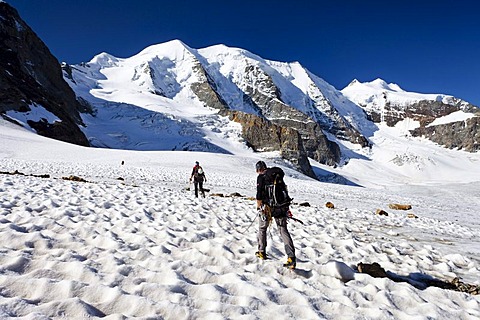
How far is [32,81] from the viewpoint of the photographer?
77.5 metres

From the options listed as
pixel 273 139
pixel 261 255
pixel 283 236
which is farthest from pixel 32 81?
pixel 283 236

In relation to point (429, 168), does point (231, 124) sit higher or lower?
higher

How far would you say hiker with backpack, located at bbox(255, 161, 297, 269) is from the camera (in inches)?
245

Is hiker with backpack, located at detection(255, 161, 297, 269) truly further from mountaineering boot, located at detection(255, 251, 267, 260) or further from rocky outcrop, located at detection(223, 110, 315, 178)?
rocky outcrop, located at detection(223, 110, 315, 178)

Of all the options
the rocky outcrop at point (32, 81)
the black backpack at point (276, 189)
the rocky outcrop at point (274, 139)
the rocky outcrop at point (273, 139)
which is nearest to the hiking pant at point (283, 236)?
the black backpack at point (276, 189)

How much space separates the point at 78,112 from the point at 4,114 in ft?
159

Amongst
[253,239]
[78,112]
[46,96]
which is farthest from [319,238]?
[78,112]

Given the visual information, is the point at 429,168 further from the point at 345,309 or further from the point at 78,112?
the point at 345,309

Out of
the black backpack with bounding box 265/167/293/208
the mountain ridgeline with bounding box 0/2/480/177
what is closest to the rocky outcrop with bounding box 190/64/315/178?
the mountain ridgeline with bounding box 0/2/480/177

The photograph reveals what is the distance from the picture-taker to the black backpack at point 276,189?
628 cm

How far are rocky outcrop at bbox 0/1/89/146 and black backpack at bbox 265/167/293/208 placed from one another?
2457 inches

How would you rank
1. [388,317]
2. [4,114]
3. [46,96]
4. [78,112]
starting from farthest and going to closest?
1. [78,112]
2. [46,96]
3. [4,114]
4. [388,317]

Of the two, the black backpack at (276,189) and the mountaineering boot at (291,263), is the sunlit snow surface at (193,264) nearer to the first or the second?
the mountaineering boot at (291,263)

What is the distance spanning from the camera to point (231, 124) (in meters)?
122
